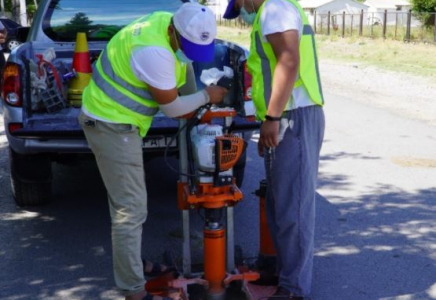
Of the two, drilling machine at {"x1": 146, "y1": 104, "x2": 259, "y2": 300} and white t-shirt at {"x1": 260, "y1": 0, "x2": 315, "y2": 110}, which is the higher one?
white t-shirt at {"x1": 260, "y1": 0, "x2": 315, "y2": 110}

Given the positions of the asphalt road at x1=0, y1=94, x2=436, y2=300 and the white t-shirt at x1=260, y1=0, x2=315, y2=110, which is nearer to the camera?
the white t-shirt at x1=260, y1=0, x2=315, y2=110

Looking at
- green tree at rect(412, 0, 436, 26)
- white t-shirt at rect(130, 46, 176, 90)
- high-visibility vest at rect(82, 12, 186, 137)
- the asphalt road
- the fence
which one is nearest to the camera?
white t-shirt at rect(130, 46, 176, 90)

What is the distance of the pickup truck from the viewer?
4.77m

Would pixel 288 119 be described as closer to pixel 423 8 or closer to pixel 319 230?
pixel 319 230

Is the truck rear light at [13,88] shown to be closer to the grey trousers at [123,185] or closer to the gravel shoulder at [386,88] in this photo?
the grey trousers at [123,185]

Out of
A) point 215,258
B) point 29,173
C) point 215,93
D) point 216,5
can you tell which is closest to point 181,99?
point 215,93

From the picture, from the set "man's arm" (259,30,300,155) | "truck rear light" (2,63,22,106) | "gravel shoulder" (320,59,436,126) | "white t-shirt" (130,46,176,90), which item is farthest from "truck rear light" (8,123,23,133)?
"gravel shoulder" (320,59,436,126)

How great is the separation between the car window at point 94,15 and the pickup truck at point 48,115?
3.0 inches

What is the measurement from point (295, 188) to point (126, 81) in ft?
3.65

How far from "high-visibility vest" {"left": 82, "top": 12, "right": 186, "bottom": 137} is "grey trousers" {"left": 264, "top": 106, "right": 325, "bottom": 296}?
720 mm

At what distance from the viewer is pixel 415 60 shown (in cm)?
2144

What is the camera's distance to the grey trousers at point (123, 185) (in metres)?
3.58

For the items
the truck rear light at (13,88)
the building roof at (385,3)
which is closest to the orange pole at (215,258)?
the truck rear light at (13,88)

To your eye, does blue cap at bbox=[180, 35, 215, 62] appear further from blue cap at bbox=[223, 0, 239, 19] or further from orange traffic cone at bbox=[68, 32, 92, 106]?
orange traffic cone at bbox=[68, 32, 92, 106]
